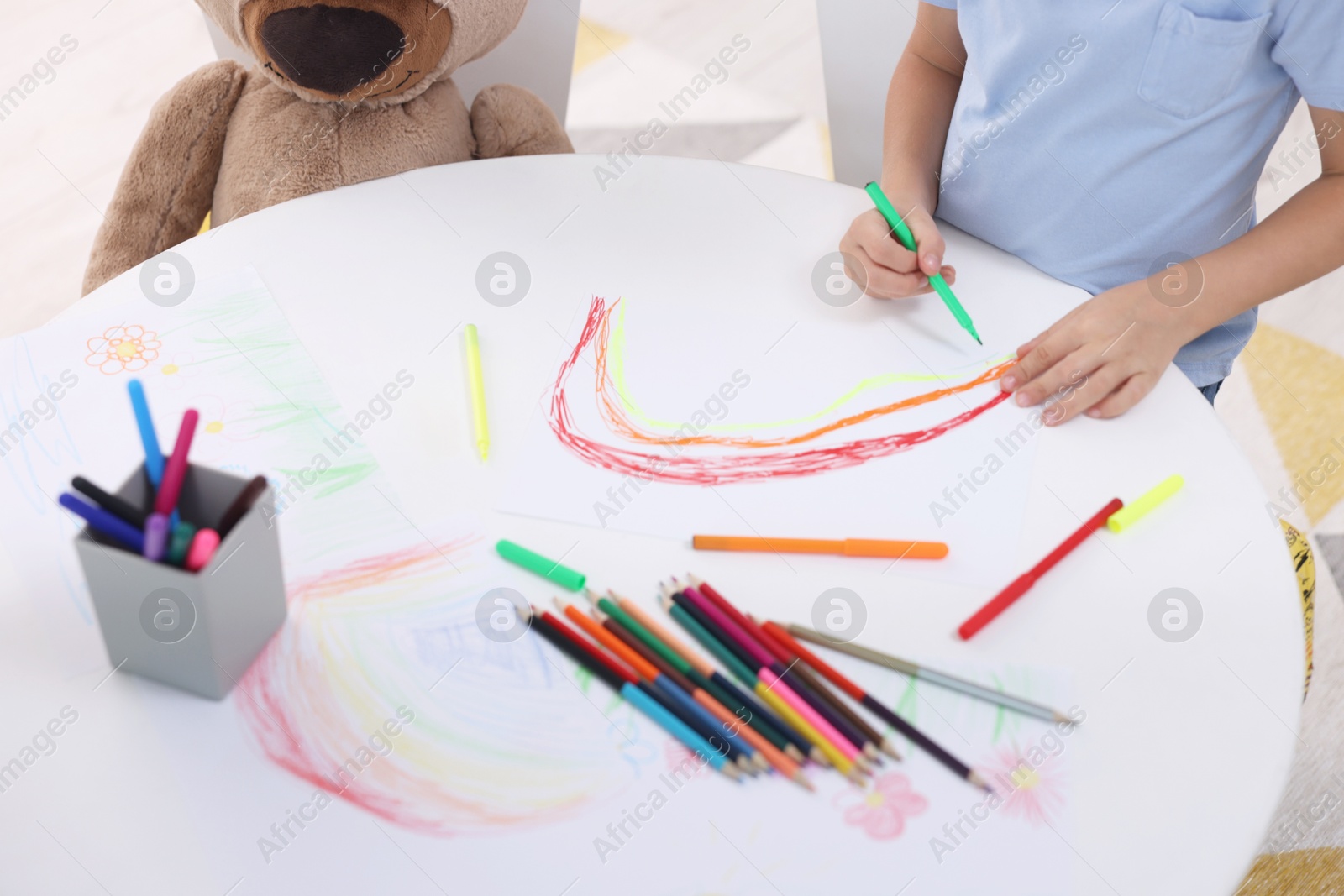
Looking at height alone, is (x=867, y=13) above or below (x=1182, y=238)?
above

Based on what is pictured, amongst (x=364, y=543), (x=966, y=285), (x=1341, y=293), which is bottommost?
(x=364, y=543)

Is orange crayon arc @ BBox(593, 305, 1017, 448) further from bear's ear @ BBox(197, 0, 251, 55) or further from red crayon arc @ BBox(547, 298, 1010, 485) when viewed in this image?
bear's ear @ BBox(197, 0, 251, 55)

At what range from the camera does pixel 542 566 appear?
23.4 inches

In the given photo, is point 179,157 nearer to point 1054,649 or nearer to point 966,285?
point 966,285

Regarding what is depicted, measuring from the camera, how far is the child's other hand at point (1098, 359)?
0.69m

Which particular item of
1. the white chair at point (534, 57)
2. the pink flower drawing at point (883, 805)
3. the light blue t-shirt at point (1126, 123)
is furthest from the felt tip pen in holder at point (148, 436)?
the white chair at point (534, 57)

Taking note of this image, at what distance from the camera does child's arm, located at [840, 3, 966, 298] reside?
77 cm

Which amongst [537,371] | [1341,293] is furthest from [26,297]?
[1341,293]

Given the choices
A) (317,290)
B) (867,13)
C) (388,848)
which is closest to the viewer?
(388,848)

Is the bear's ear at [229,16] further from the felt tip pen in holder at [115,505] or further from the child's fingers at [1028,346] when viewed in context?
the child's fingers at [1028,346]

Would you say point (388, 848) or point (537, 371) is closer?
point (388, 848)

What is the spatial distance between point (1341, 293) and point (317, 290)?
61.2 inches

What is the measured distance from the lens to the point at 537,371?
71 cm

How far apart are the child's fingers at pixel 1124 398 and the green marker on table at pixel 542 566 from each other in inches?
13.6
